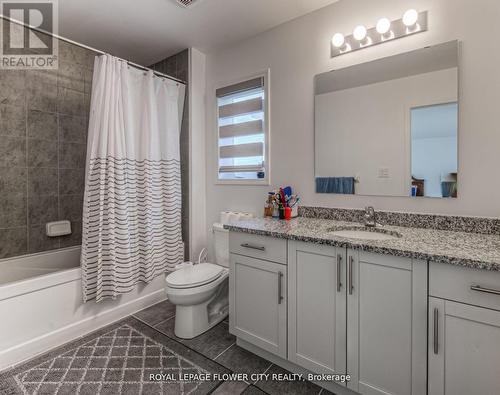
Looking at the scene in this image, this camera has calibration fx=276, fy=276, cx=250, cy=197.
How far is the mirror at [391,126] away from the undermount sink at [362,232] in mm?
273

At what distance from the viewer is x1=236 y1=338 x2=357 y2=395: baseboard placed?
4.81 feet

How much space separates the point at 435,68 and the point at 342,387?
1.88m

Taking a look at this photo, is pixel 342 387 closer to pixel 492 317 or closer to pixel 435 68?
pixel 492 317

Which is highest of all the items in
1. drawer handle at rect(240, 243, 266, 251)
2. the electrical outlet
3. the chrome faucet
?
the electrical outlet

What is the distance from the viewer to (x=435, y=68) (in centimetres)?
163

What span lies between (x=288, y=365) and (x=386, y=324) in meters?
0.71

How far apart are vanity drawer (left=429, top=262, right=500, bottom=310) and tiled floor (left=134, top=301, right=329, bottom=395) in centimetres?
86

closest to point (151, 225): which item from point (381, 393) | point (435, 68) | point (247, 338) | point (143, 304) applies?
point (143, 304)

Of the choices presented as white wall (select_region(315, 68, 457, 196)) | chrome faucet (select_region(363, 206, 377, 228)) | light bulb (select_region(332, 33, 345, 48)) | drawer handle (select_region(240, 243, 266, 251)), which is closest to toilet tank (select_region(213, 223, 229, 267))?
drawer handle (select_region(240, 243, 266, 251))

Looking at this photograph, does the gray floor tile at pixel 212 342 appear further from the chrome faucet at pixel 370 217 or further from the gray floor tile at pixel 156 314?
the chrome faucet at pixel 370 217

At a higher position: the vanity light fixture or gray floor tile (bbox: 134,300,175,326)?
the vanity light fixture

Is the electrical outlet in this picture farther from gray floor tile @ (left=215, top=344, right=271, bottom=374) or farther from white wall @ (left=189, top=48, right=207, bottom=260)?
white wall @ (left=189, top=48, right=207, bottom=260)

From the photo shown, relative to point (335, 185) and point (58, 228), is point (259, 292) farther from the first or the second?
point (58, 228)

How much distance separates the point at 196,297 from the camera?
1958 millimetres
